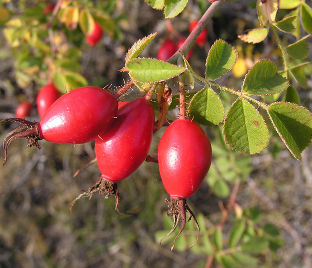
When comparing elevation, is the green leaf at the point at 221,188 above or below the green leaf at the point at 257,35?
below

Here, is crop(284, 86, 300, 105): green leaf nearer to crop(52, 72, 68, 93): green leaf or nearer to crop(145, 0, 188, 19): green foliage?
crop(145, 0, 188, 19): green foliage

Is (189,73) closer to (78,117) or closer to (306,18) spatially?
(78,117)

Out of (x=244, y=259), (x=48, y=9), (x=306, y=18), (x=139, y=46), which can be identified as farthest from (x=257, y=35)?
(x=48, y=9)

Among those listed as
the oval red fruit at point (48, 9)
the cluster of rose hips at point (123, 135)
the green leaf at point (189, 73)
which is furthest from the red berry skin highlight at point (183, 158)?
the oval red fruit at point (48, 9)

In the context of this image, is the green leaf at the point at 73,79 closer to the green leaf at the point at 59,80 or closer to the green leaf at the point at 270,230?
the green leaf at the point at 59,80

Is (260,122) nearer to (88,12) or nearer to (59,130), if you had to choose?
(59,130)

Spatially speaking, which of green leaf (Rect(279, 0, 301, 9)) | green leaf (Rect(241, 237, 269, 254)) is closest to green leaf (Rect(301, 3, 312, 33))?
green leaf (Rect(279, 0, 301, 9))
